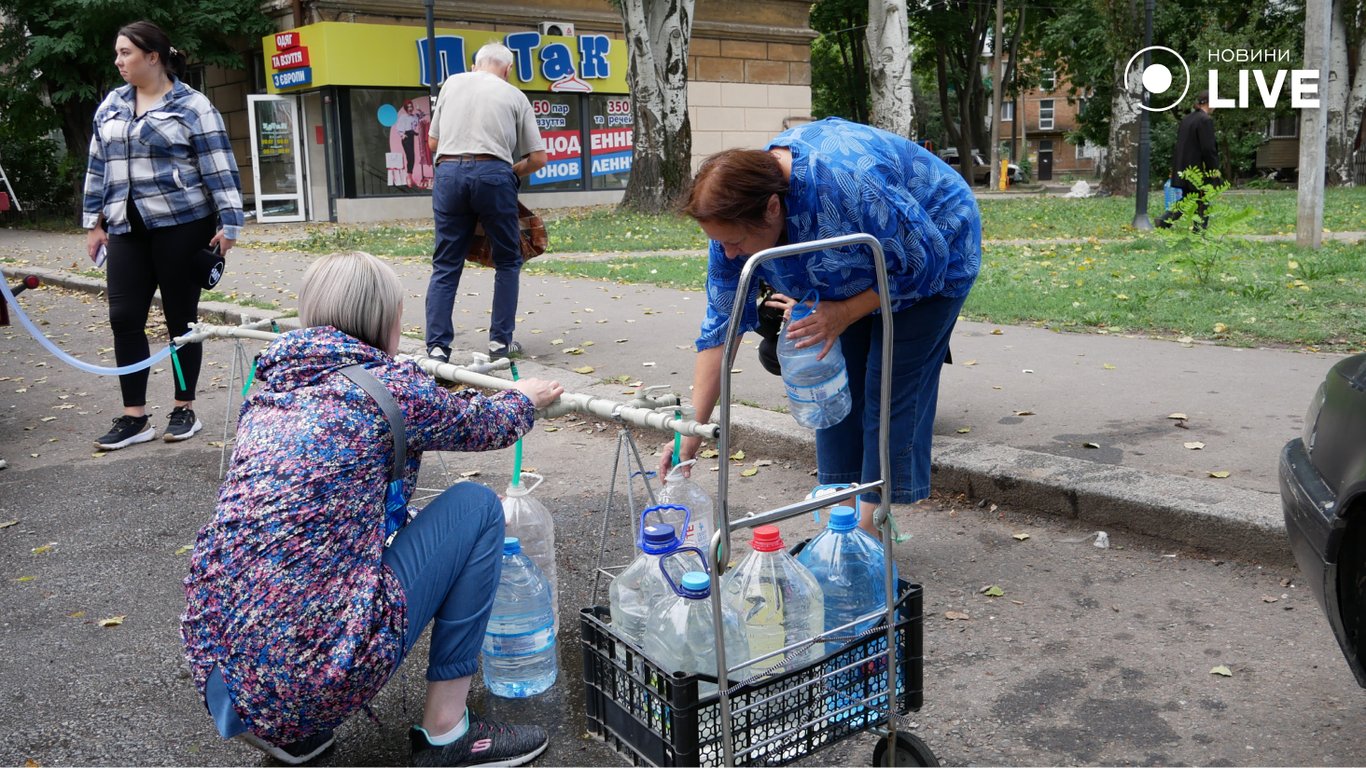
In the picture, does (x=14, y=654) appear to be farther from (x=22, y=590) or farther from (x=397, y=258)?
(x=397, y=258)

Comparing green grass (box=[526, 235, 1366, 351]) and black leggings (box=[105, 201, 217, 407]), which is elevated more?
black leggings (box=[105, 201, 217, 407])

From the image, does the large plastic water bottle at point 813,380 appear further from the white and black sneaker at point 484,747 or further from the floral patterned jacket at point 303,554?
the white and black sneaker at point 484,747

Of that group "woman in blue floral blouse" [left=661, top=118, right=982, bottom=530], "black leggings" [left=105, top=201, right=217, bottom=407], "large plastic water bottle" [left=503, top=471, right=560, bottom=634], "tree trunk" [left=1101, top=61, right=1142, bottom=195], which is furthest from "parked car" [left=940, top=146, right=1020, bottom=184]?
"large plastic water bottle" [left=503, top=471, right=560, bottom=634]

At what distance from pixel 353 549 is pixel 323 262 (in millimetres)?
699

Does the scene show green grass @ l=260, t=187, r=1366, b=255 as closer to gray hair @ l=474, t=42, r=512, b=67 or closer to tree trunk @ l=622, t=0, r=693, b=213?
tree trunk @ l=622, t=0, r=693, b=213

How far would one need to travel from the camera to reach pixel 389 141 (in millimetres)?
23672

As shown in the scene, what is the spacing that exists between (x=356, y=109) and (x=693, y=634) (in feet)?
73.7

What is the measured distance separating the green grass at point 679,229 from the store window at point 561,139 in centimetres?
360

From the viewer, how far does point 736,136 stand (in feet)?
94.6

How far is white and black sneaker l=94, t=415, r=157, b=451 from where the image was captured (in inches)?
236

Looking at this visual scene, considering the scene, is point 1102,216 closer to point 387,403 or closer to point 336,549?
point 387,403

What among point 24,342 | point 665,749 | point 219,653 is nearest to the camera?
point 665,749

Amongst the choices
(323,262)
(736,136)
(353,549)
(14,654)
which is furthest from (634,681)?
(736,136)

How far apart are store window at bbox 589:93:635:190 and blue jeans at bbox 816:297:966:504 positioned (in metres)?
23.3
